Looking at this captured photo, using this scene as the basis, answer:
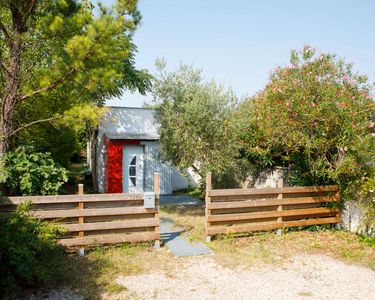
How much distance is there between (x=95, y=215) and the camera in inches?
254

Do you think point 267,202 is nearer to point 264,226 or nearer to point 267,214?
point 267,214

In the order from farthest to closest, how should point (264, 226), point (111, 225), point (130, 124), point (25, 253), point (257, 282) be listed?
point (130, 124)
point (264, 226)
point (111, 225)
point (257, 282)
point (25, 253)

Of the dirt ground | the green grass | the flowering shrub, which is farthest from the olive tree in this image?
the green grass

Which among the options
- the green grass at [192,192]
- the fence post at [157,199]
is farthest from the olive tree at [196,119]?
the green grass at [192,192]

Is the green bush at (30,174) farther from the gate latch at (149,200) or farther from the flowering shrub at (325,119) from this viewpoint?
the flowering shrub at (325,119)

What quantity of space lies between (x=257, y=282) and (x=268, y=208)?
2810 millimetres

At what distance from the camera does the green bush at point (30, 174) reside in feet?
20.2

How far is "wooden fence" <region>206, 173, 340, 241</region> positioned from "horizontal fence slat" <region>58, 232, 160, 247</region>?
148 centimetres

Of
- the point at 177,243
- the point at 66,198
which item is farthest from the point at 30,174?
the point at 177,243

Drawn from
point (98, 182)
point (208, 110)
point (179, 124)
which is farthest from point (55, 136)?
point (208, 110)

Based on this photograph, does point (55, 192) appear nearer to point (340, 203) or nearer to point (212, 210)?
point (212, 210)

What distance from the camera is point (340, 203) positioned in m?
8.47

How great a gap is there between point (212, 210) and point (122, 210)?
2.20 metres

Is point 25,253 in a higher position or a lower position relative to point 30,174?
lower
